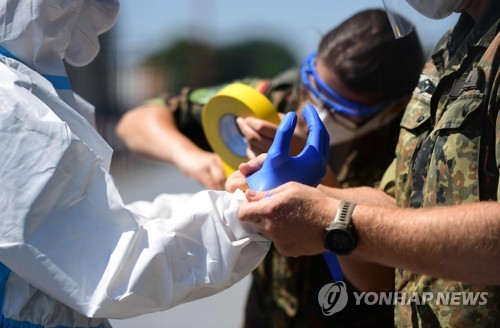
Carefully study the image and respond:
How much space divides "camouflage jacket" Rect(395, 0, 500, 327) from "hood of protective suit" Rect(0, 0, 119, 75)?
0.91m

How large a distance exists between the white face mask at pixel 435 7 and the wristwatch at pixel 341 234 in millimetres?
624

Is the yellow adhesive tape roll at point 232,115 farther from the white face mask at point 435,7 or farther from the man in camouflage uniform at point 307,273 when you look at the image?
the white face mask at point 435,7

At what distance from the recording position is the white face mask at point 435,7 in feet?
6.83

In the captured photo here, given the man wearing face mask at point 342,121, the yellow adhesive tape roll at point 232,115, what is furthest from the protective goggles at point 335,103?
the yellow adhesive tape roll at point 232,115

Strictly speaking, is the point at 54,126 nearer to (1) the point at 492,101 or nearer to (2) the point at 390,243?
(2) the point at 390,243

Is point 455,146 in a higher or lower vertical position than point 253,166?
higher

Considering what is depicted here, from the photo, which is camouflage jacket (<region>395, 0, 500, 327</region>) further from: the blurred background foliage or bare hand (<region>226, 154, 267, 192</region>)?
the blurred background foliage

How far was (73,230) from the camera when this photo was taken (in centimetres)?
181

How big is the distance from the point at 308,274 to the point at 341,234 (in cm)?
123

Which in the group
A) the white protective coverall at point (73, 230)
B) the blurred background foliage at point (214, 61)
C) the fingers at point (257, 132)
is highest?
the white protective coverall at point (73, 230)

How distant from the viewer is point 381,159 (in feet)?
9.59

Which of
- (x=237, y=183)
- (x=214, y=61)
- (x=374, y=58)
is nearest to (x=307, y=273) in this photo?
(x=374, y=58)

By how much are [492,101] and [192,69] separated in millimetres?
13581

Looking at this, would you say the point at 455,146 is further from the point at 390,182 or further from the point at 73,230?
the point at 73,230
